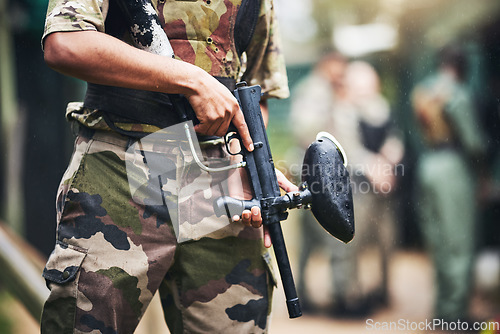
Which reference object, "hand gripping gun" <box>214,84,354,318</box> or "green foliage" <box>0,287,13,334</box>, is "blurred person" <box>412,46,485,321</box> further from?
"green foliage" <box>0,287,13,334</box>

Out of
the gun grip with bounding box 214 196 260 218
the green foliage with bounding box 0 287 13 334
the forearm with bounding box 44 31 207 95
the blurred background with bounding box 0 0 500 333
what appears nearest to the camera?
the forearm with bounding box 44 31 207 95

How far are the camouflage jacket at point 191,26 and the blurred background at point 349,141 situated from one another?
65.4 inches

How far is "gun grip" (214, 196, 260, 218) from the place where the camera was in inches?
51.9

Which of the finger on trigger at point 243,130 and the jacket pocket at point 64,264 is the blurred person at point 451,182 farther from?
the jacket pocket at point 64,264

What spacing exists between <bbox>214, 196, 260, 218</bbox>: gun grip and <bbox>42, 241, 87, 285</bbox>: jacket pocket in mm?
342

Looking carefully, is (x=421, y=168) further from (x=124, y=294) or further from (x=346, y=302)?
(x=124, y=294)

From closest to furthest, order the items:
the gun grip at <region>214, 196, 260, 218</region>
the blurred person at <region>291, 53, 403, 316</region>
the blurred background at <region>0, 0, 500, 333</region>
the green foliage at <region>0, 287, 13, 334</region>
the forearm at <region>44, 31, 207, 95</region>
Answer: the forearm at <region>44, 31, 207, 95</region> < the gun grip at <region>214, 196, 260, 218</region> < the green foliage at <region>0, 287, 13, 334</region> < the blurred background at <region>0, 0, 500, 333</region> < the blurred person at <region>291, 53, 403, 316</region>

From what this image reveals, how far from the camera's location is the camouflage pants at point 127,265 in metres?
1.24

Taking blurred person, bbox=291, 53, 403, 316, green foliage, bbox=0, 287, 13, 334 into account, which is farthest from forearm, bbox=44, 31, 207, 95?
blurred person, bbox=291, 53, 403, 316

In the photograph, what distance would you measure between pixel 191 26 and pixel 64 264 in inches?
27.2

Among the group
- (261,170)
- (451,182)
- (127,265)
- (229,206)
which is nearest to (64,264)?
(127,265)

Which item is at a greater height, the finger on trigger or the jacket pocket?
the finger on trigger

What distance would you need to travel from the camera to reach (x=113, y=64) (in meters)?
1.18

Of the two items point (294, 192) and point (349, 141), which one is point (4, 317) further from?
point (349, 141)
